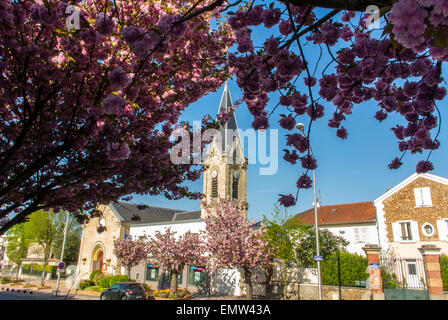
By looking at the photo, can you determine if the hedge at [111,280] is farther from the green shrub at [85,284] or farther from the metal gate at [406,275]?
the metal gate at [406,275]

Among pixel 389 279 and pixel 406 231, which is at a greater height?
pixel 406 231

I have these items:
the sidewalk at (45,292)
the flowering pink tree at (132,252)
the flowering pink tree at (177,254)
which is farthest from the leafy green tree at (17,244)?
the flowering pink tree at (177,254)

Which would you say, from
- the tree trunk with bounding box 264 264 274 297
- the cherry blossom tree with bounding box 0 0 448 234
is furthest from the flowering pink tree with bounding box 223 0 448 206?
the tree trunk with bounding box 264 264 274 297

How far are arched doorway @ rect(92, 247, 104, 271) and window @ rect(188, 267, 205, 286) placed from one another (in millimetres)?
14917

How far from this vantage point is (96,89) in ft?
16.9

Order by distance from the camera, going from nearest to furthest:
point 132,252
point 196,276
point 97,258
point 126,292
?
point 126,292 → point 196,276 → point 132,252 → point 97,258

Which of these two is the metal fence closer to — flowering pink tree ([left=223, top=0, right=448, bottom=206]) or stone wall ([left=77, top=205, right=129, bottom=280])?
flowering pink tree ([left=223, top=0, right=448, bottom=206])

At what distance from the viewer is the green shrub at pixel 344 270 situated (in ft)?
70.7

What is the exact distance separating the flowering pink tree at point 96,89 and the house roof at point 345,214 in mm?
25914

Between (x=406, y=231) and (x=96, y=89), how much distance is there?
27244 millimetres

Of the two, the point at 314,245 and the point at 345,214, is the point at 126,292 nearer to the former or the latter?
the point at 314,245

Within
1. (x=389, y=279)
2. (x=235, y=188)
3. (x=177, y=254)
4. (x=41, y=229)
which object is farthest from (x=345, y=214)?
(x=41, y=229)

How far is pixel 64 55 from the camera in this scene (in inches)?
178

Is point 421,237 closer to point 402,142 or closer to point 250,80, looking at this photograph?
point 402,142
